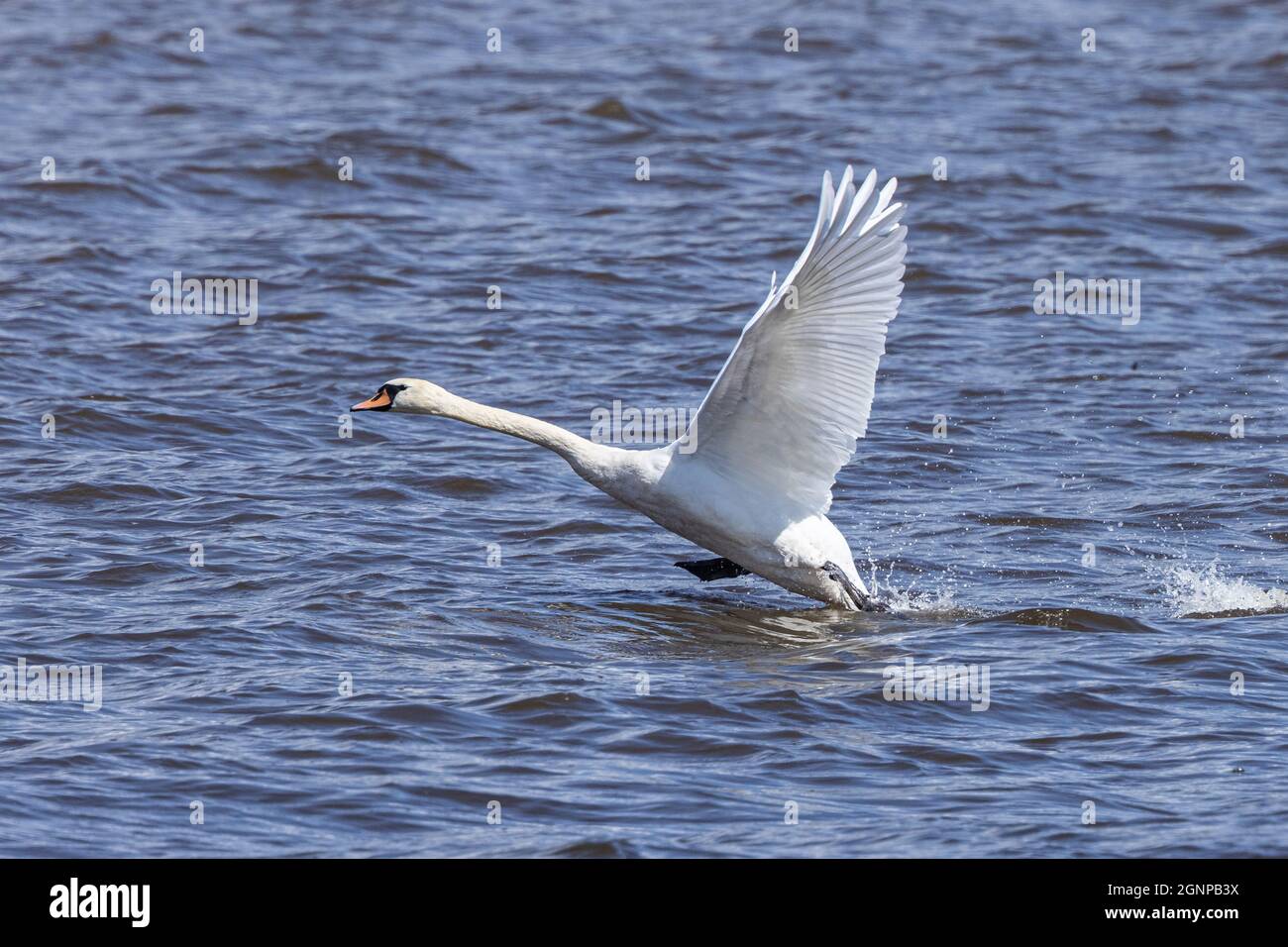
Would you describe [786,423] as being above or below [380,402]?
below

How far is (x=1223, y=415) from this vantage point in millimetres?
14008

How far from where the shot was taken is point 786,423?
32.1ft

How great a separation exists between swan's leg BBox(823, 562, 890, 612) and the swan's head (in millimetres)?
2049

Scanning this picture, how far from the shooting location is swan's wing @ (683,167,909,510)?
920 cm

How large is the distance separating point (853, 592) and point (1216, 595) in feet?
6.02

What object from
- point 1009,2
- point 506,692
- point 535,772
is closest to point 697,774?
point 535,772

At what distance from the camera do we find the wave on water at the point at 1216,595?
Result: 33.5ft

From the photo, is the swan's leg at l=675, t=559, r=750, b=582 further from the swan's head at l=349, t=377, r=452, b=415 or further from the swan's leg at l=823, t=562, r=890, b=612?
the swan's head at l=349, t=377, r=452, b=415

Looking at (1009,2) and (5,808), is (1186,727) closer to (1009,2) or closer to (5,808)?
(5,808)

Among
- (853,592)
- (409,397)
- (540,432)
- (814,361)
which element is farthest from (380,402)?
(853,592)

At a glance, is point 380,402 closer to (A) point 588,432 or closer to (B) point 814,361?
(B) point 814,361

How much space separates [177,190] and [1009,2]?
13493 millimetres

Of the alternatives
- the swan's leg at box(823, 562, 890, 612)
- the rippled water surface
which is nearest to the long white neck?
the rippled water surface
